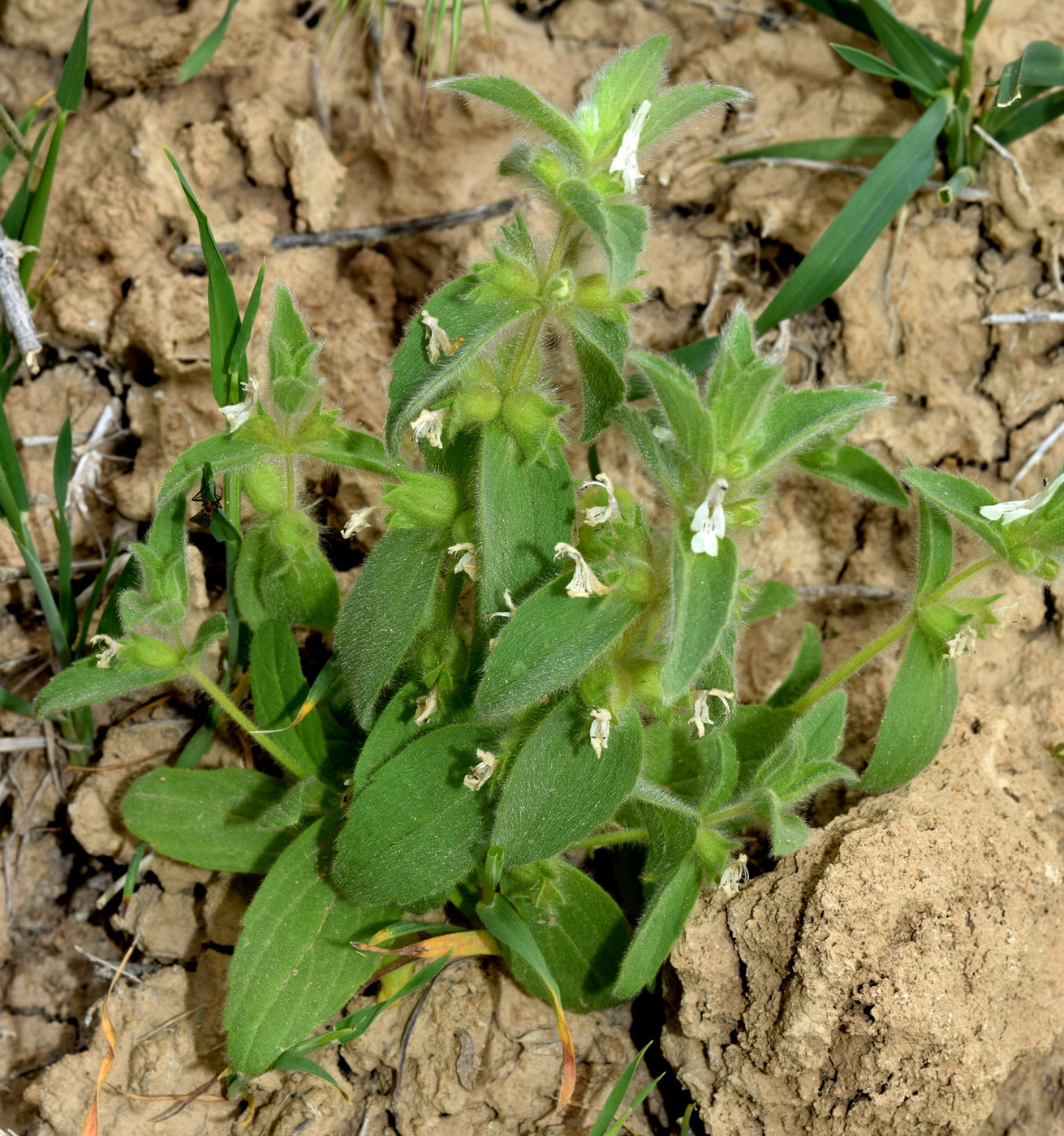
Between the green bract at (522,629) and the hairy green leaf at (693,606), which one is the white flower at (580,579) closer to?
the green bract at (522,629)

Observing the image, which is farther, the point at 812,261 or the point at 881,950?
the point at 812,261

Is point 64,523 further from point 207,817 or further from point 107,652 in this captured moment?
point 207,817

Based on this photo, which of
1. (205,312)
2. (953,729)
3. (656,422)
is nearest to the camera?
(656,422)

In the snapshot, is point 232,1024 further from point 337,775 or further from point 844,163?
point 844,163

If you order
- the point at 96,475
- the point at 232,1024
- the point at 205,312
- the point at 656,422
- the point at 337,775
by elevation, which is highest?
the point at 656,422

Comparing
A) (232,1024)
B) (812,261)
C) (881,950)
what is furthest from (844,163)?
(232,1024)

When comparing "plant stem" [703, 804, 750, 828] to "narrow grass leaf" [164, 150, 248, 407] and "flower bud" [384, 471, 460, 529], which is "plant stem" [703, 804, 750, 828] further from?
"narrow grass leaf" [164, 150, 248, 407]
